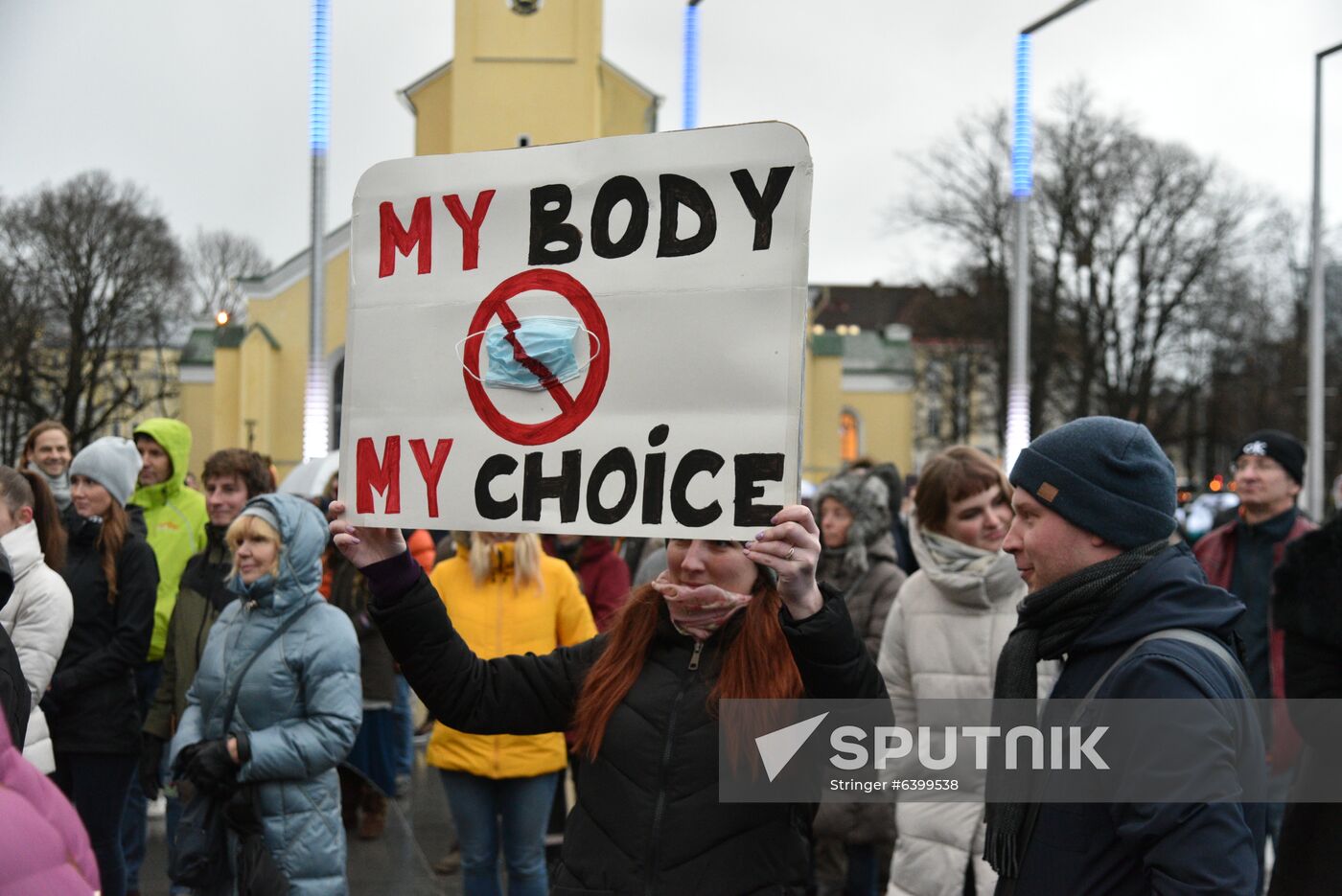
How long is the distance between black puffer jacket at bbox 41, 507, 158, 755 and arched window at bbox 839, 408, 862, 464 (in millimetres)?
48865

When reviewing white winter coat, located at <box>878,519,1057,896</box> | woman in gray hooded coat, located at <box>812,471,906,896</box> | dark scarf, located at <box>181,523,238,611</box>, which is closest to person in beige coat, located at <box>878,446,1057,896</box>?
white winter coat, located at <box>878,519,1057,896</box>

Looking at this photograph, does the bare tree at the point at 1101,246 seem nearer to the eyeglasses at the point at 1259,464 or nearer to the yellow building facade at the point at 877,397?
the yellow building facade at the point at 877,397

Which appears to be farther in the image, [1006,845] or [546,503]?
[546,503]

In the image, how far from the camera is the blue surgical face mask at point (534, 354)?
2.80m

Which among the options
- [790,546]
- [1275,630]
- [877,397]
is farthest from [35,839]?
[877,397]

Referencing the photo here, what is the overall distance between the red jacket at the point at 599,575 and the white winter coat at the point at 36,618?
264 cm

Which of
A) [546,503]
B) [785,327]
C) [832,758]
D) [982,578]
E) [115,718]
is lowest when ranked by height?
[115,718]

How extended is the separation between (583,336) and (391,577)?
0.66 metres

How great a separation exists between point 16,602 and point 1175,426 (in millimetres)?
42595

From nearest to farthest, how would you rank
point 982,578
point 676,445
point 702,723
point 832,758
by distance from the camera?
point 676,445, point 702,723, point 832,758, point 982,578

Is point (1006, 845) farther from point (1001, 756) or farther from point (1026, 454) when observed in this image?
point (1026, 454)

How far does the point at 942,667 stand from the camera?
4508 millimetres

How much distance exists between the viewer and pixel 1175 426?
43.4 meters

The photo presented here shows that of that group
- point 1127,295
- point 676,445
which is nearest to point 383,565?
point 676,445
